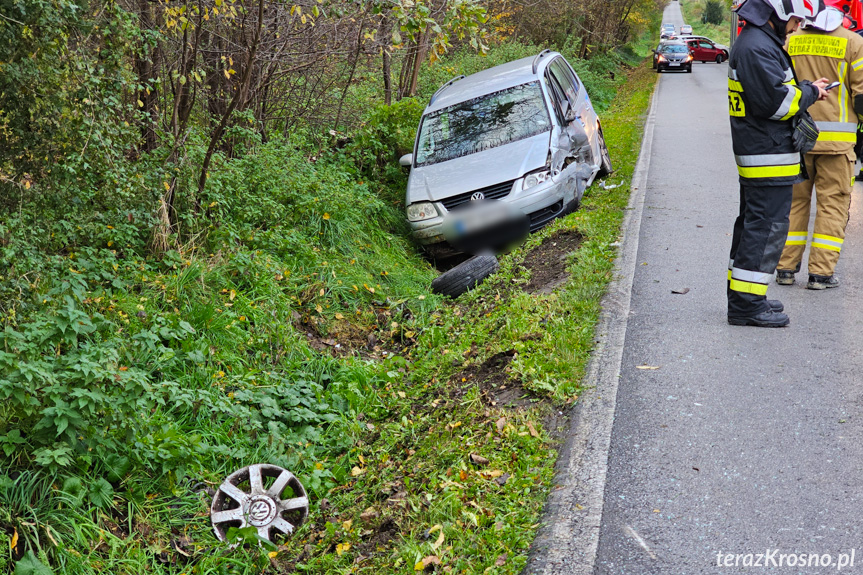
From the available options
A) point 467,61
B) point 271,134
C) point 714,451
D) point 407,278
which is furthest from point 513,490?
point 467,61

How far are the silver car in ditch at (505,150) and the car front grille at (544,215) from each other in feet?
0.04

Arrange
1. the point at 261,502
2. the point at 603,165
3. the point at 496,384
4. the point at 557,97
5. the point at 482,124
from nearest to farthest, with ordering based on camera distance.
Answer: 1. the point at 261,502
2. the point at 496,384
3. the point at 482,124
4. the point at 557,97
5. the point at 603,165

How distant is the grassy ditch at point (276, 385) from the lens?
3.79 metres

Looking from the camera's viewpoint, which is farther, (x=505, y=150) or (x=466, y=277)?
(x=505, y=150)

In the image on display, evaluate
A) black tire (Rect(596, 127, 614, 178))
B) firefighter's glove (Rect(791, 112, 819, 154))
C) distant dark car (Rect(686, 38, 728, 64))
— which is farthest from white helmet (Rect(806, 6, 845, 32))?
distant dark car (Rect(686, 38, 728, 64))

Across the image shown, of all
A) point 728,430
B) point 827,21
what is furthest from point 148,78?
point 728,430

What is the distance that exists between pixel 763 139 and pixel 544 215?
147 inches

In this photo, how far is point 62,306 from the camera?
4.87 m

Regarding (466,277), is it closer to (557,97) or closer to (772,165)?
(772,165)

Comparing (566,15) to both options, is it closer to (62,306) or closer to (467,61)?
(467,61)

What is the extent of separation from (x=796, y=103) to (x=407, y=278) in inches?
168

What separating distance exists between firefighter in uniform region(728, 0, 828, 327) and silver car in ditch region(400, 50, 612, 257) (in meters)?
3.33

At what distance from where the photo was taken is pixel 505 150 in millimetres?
8578

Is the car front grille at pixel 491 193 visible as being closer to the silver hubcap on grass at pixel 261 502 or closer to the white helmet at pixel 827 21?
the white helmet at pixel 827 21
